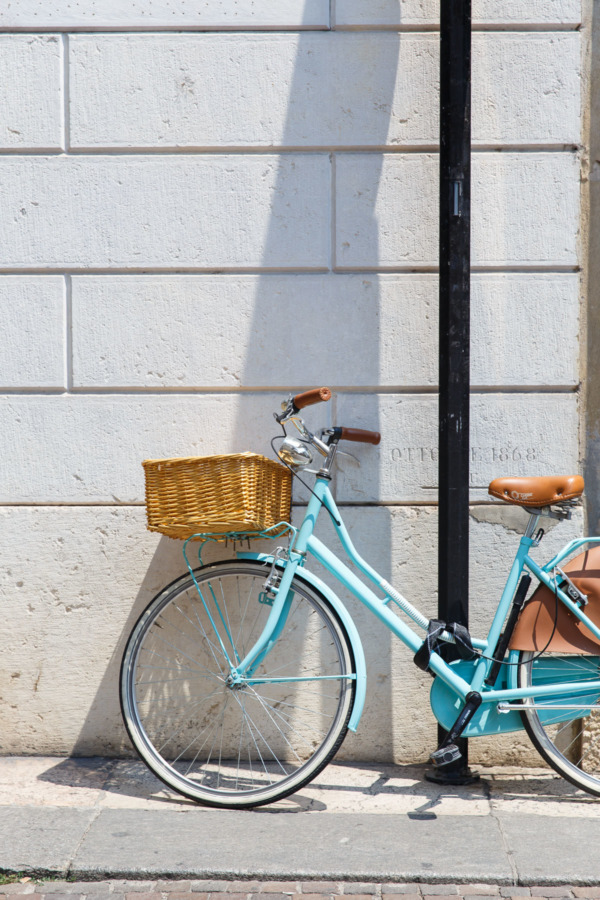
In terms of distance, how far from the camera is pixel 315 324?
147 inches

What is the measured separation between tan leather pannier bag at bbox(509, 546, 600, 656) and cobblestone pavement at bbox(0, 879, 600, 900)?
0.86 m

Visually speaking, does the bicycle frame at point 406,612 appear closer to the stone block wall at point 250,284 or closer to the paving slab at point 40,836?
the stone block wall at point 250,284

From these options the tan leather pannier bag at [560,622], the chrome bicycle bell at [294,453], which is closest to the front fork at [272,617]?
the chrome bicycle bell at [294,453]

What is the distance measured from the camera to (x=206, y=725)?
376 centimetres

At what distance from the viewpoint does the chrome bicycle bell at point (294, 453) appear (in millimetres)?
3258

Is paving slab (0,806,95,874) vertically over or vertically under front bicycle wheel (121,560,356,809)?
under

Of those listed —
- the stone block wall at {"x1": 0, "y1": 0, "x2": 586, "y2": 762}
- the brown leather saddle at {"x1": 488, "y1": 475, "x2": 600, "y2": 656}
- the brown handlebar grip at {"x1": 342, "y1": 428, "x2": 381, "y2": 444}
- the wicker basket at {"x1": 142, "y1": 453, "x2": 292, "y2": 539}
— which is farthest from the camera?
the stone block wall at {"x1": 0, "y1": 0, "x2": 586, "y2": 762}

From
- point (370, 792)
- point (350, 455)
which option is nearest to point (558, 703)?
point (370, 792)

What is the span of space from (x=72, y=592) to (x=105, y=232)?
161cm

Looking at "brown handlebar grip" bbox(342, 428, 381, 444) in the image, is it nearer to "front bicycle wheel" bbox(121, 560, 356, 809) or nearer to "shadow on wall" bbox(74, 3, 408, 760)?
"shadow on wall" bbox(74, 3, 408, 760)

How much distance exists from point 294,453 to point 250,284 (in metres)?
0.89

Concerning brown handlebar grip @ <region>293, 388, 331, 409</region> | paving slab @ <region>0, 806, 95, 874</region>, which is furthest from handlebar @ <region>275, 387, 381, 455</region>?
paving slab @ <region>0, 806, 95, 874</region>

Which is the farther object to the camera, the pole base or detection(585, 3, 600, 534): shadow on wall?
detection(585, 3, 600, 534): shadow on wall

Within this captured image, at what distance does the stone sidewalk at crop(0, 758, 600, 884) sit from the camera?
2.79 metres
